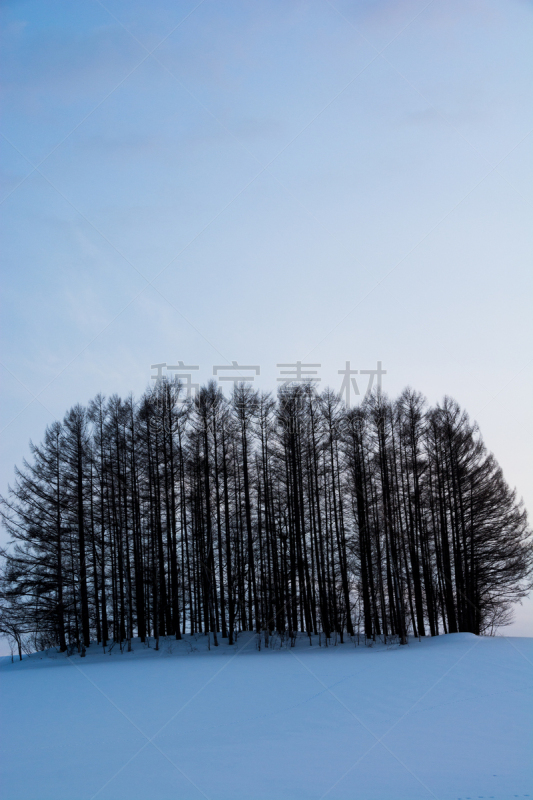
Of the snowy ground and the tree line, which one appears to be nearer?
the snowy ground

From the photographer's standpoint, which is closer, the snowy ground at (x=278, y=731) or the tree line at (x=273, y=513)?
the snowy ground at (x=278, y=731)

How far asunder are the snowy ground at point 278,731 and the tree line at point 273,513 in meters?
8.75

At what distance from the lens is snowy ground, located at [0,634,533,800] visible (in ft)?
17.5

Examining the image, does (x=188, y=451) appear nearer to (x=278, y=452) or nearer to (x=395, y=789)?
(x=278, y=452)

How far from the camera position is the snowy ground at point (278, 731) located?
5324 mm

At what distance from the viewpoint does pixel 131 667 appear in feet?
48.7

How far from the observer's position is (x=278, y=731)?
7438 millimetres

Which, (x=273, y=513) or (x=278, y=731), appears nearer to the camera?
(x=278, y=731)

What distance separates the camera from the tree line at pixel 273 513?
2234 cm

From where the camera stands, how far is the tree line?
880 inches

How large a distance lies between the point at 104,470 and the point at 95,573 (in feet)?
14.3

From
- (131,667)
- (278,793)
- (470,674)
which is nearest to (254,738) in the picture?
(278,793)

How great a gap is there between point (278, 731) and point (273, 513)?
631 inches

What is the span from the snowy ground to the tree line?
8748 mm
